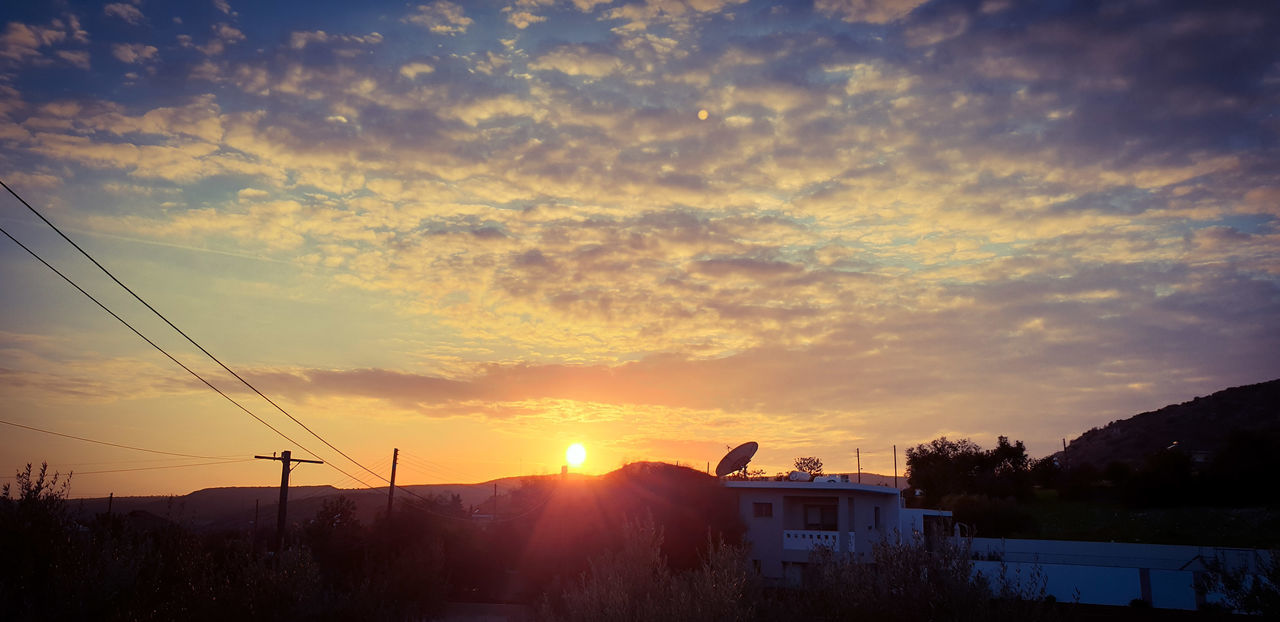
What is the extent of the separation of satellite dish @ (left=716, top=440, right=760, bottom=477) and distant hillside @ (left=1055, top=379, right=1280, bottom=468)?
87.8 m

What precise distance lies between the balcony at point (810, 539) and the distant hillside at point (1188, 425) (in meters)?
87.5

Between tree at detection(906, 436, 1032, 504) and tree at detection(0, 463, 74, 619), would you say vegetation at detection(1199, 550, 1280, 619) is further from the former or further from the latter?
tree at detection(906, 436, 1032, 504)

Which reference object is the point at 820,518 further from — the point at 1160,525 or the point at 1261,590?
the point at 1160,525

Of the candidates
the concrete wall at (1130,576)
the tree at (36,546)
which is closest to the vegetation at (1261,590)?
the concrete wall at (1130,576)

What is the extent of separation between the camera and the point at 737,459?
2002 inches

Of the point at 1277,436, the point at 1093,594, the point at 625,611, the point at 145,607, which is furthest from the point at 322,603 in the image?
the point at 1277,436

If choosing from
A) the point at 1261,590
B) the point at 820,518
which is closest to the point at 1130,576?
the point at 820,518

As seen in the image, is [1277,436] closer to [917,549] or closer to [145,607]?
[917,549]

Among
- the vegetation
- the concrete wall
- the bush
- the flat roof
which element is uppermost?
the flat roof

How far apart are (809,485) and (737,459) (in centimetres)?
478

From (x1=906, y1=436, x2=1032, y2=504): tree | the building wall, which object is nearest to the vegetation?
the building wall

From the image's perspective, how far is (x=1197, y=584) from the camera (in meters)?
33.6

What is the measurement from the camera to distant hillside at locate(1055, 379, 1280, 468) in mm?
119750

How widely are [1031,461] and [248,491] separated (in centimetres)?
16444
